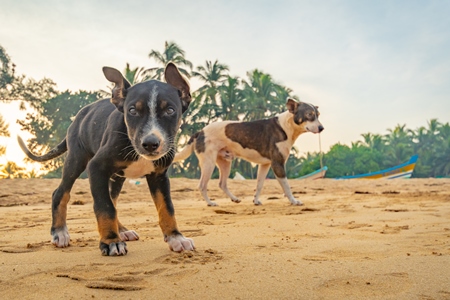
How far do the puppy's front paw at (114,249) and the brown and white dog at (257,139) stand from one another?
565cm

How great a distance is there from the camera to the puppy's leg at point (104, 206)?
120 inches

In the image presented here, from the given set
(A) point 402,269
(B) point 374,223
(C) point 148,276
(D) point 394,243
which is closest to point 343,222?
(B) point 374,223

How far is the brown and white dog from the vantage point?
879 centimetres

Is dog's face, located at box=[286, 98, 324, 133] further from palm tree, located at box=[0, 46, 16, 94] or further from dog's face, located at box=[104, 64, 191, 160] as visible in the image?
palm tree, located at box=[0, 46, 16, 94]

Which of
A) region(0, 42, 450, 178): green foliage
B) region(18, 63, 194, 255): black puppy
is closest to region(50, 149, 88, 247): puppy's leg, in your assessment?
region(18, 63, 194, 255): black puppy

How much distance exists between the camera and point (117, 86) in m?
3.46

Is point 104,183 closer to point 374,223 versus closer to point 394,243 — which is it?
point 394,243

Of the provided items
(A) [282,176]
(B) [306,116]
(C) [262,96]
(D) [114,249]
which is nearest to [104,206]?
(D) [114,249]

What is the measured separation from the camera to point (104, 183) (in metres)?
3.29

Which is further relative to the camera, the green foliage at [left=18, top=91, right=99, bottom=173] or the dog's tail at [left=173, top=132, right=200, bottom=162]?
the green foliage at [left=18, top=91, right=99, bottom=173]

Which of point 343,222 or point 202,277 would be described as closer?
point 202,277

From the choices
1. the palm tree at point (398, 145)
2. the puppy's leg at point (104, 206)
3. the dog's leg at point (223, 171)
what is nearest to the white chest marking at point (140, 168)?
the puppy's leg at point (104, 206)

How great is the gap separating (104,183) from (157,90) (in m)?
0.85

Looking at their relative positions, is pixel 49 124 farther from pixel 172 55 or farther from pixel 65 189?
pixel 65 189
